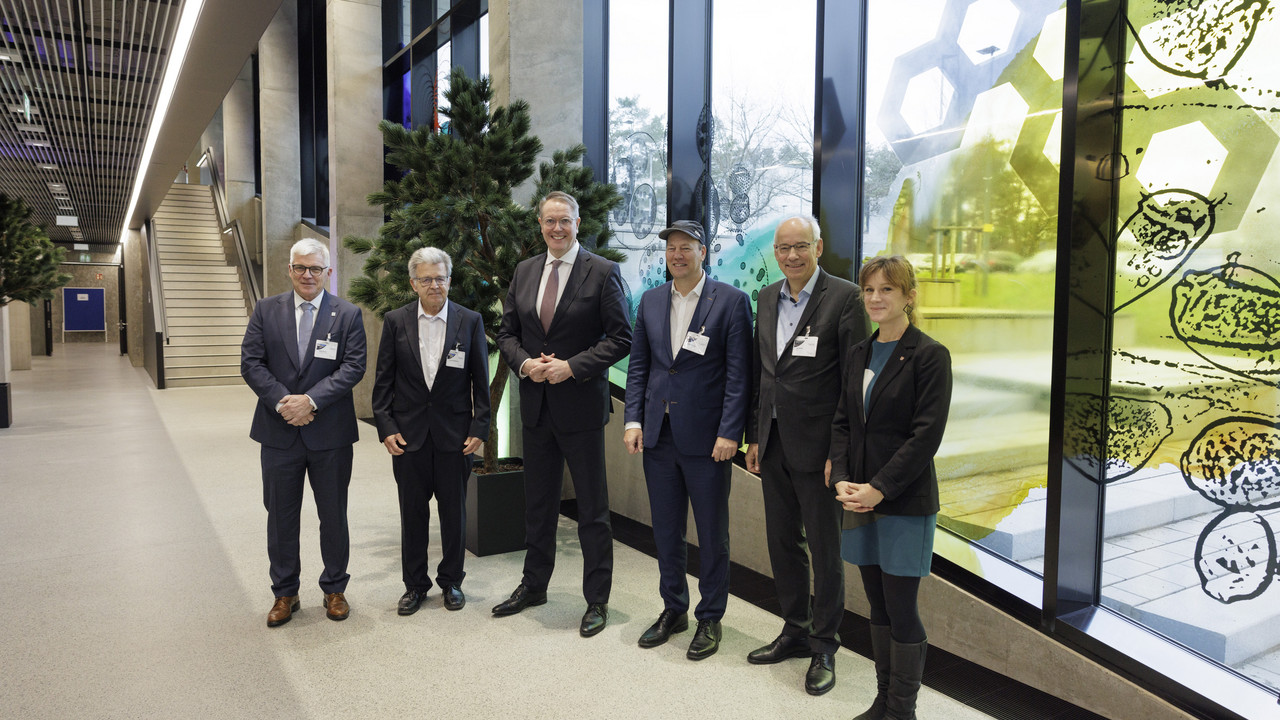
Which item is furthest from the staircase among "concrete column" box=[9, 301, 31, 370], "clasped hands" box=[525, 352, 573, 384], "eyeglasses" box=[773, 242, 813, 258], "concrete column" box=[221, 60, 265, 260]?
"eyeglasses" box=[773, 242, 813, 258]

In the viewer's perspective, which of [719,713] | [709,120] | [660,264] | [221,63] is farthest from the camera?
[221,63]

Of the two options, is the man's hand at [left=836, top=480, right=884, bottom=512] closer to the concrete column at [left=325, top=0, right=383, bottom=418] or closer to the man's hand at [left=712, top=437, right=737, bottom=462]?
the man's hand at [left=712, top=437, right=737, bottom=462]

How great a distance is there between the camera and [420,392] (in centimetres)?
303

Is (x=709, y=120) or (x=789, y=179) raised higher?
(x=709, y=120)

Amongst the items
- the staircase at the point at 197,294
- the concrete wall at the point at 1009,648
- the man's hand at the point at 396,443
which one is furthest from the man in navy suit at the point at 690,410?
the staircase at the point at 197,294

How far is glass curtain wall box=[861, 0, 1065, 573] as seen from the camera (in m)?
2.62

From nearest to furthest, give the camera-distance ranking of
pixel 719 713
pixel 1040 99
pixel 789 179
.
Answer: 1. pixel 719 713
2. pixel 1040 99
3. pixel 789 179

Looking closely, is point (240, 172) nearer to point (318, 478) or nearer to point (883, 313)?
point (318, 478)

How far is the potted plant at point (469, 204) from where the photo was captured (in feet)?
12.1

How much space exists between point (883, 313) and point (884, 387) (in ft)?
0.67

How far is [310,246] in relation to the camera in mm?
3014

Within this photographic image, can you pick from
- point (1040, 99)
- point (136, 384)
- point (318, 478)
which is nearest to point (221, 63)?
point (318, 478)

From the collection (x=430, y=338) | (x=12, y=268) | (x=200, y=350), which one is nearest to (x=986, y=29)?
(x=430, y=338)

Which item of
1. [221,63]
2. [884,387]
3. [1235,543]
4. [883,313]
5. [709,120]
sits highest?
[221,63]
